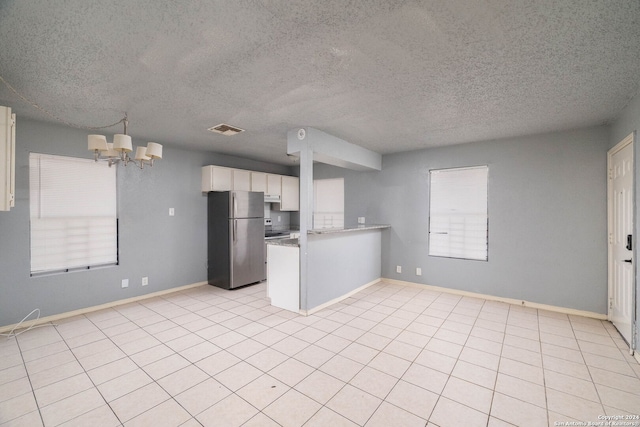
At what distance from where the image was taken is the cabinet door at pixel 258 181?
564 centimetres

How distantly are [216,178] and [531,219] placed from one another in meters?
5.21

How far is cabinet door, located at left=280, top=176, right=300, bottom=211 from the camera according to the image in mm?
6415

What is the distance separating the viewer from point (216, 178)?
501 centimetres

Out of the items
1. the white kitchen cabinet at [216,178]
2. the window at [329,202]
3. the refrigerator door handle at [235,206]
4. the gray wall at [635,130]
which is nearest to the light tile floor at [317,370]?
the gray wall at [635,130]

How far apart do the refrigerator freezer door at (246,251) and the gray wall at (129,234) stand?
82cm

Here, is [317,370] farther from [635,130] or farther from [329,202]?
[329,202]

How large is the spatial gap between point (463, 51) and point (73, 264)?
16.8ft

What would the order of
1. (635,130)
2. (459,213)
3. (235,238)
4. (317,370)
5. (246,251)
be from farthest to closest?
1. (246,251)
2. (235,238)
3. (459,213)
4. (635,130)
5. (317,370)

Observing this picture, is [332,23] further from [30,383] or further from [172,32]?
[30,383]

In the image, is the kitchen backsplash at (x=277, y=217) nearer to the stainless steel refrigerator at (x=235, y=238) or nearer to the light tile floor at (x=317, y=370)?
the stainless steel refrigerator at (x=235, y=238)

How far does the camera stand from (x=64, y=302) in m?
3.57

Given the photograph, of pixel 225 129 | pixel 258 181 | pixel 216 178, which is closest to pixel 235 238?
pixel 216 178

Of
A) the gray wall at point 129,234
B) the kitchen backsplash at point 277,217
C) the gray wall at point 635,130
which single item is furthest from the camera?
the kitchen backsplash at point 277,217

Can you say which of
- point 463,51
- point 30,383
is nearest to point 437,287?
point 463,51
